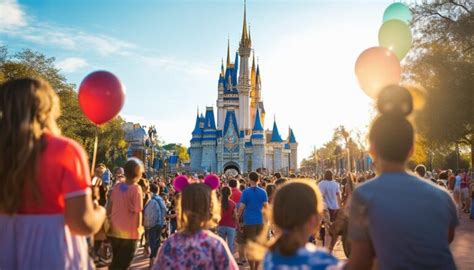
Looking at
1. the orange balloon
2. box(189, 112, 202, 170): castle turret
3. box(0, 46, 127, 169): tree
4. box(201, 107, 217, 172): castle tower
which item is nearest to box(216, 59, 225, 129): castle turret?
box(201, 107, 217, 172): castle tower

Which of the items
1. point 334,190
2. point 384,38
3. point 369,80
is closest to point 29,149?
point 369,80

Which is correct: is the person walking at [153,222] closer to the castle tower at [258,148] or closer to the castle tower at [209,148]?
the castle tower at [258,148]

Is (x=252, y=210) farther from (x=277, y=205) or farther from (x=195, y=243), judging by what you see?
(x=277, y=205)

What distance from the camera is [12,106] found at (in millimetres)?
2709

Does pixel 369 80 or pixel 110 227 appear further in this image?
pixel 110 227

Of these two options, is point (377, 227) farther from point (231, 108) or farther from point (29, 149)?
point (231, 108)

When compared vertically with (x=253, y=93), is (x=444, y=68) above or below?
below

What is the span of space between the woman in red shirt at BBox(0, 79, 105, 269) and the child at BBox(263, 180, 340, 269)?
1.06 m

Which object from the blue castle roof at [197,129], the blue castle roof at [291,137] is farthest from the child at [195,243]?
the blue castle roof at [291,137]

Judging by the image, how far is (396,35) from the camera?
6.67 m

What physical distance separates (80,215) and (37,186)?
29 centimetres

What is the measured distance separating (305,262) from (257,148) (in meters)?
77.0

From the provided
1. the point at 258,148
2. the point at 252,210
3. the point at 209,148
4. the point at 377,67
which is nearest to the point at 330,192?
the point at 252,210

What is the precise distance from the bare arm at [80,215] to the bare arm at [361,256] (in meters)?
1.49
